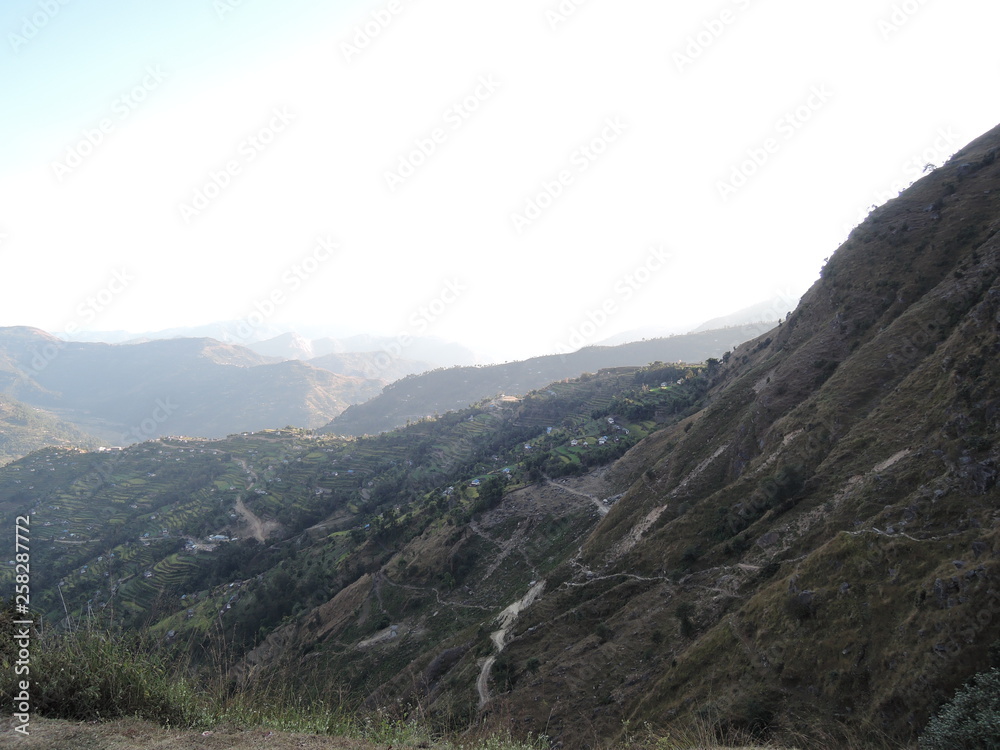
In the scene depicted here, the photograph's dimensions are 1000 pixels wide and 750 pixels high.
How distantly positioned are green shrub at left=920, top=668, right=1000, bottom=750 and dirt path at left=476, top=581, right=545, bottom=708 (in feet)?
73.1

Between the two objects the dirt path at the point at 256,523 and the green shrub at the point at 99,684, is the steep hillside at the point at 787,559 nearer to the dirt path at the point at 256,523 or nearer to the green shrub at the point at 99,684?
the green shrub at the point at 99,684

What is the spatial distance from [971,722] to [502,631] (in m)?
27.7

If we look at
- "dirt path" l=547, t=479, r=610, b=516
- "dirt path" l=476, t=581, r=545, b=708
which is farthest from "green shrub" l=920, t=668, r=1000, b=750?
"dirt path" l=547, t=479, r=610, b=516

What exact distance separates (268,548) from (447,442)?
49398 millimetres

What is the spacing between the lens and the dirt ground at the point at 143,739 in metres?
7.41

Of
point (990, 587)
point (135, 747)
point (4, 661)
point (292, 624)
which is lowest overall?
point (292, 624)

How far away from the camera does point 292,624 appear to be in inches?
2095

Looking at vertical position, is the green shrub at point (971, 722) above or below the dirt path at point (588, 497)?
above

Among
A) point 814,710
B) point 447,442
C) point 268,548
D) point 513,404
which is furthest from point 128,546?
point 814,710

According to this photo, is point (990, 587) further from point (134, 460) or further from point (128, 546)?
point (134, 460)

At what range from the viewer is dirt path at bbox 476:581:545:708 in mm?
27469

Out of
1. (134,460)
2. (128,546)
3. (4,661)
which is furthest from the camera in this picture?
(134,460)

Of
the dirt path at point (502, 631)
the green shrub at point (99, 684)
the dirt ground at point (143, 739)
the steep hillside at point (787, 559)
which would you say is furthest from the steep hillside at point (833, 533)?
the green shrub at point (99, 684)

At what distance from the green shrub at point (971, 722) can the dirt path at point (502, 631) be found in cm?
2227
